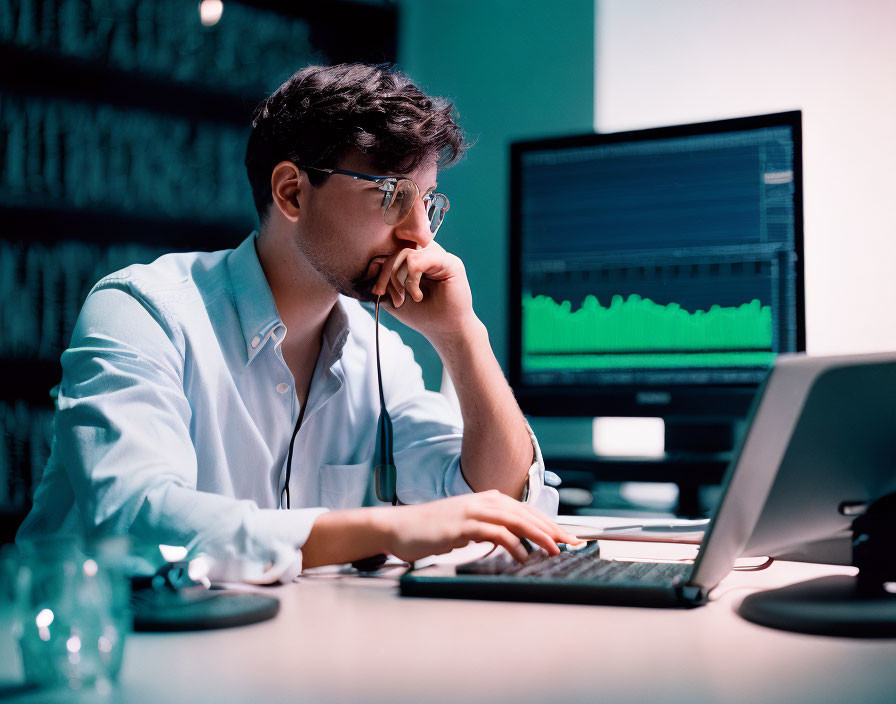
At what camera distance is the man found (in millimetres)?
1238

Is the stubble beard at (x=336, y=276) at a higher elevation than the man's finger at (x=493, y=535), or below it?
higher

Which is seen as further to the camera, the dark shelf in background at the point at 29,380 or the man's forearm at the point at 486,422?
the dark shelf in background at the point at 29,380

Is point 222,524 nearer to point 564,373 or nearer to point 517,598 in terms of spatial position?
point 517,598

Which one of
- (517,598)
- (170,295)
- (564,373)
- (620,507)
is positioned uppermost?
(170,295)

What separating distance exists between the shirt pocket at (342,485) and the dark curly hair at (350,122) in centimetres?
48

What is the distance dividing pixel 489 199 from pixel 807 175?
2.87ft

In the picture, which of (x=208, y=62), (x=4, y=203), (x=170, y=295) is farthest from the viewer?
(x=208, y=62)

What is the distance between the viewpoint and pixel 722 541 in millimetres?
711

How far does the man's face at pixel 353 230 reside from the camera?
1.36m

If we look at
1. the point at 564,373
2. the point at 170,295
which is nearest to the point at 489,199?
the point at 564,373

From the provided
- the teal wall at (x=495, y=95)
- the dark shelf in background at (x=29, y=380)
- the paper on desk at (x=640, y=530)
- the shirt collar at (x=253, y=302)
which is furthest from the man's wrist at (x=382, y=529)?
the teal wall at (x=495, y=95)

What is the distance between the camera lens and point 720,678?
1.81 feet

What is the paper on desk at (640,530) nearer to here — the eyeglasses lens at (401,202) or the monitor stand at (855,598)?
the monitor stand at (855,598)

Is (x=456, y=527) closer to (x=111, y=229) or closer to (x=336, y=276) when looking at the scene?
(x=336, y=276)
